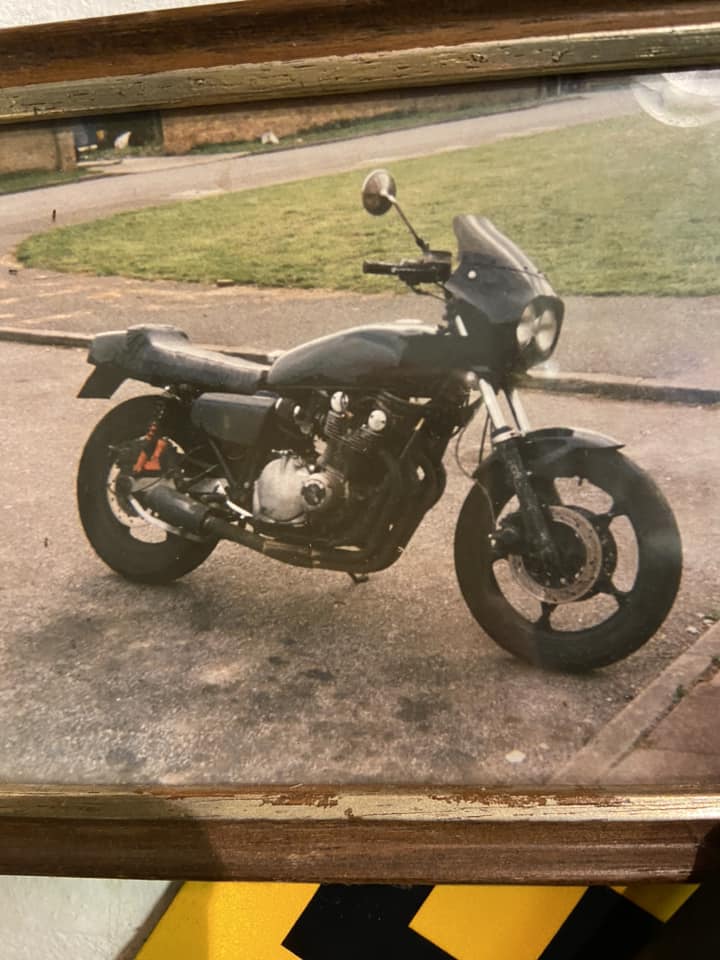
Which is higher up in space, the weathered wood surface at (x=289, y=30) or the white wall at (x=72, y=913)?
the weathered wood surface at (x=289, y=30)

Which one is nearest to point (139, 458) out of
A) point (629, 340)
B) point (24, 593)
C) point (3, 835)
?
point (24, 593)

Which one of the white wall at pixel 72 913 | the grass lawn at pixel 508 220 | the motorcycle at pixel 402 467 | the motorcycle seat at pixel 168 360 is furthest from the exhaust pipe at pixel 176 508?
the white wall at pixel 72 913

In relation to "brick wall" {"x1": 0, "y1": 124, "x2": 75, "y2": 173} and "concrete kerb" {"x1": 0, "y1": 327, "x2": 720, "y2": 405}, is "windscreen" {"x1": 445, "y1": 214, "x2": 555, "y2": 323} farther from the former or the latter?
"brick wall" {"x1": 0, "y1": 124, "x2": 75, "y2": 173}

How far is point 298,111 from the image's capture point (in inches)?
32.6

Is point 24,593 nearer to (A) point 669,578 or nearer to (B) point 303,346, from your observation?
(B) point 303,346

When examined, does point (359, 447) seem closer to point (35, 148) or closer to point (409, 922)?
point (35, 148)

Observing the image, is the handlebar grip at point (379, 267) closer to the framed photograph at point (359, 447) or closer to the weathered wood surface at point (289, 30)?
the framed photograph at point (359, 447)

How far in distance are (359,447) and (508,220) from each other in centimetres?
27

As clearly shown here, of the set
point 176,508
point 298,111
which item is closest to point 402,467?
point 176,508

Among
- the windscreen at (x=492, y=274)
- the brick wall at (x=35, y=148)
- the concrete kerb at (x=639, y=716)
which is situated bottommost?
the concrete kerb at (x=639, y=716)

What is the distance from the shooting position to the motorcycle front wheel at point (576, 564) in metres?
0.86

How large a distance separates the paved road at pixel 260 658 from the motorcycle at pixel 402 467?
0.8 inches

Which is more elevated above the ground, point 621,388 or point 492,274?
point 492,274

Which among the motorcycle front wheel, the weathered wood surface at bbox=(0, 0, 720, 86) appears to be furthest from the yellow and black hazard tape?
the weathered wood surface at bbox=(0, 0, 720, 86)
